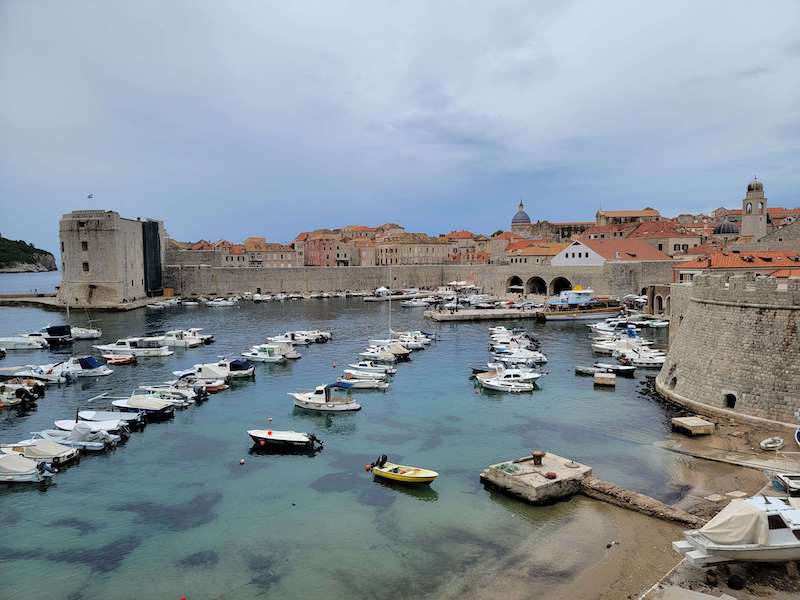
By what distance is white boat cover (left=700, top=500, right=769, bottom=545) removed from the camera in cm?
1078

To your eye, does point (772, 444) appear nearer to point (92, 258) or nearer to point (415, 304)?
point (415, 304)

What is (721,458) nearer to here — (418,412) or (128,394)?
(418,412)

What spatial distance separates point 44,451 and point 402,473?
1139cm

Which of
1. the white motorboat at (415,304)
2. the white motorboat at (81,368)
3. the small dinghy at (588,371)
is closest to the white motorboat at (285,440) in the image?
the white motorboat at (81,368)

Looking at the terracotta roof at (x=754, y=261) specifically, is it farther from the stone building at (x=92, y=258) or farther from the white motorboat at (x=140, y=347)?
the stone building at (x=92, y=258)

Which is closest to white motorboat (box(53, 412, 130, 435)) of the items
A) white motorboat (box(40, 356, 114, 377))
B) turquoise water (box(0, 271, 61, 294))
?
white motorboat (box(40, 356, 114, 377))

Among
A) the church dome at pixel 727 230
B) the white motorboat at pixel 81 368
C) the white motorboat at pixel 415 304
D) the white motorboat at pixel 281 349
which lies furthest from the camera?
the church dome at pixel 727 230

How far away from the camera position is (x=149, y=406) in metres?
24.5

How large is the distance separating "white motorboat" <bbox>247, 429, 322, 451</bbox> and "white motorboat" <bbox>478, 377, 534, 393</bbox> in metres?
10.7

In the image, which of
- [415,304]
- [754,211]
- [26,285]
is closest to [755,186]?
[754,211]

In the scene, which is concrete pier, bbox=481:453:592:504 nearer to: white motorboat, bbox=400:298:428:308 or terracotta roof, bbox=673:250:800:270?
terracotta roof, bbox=673:250:800:270

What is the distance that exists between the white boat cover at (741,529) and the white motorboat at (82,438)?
1839cm

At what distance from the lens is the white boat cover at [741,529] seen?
10781 mm

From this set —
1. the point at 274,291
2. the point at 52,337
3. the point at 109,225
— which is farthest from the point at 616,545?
the point at 274,291
